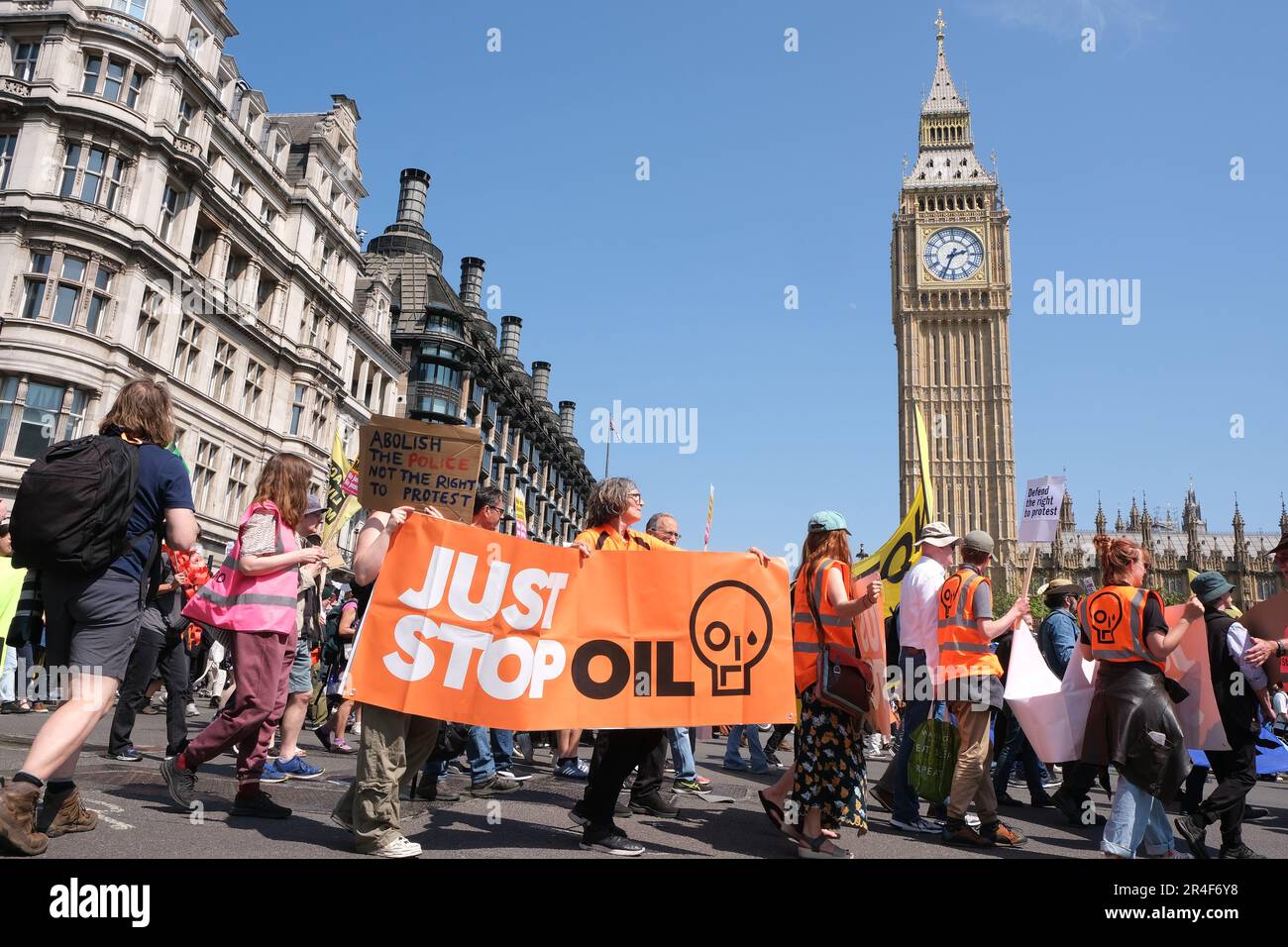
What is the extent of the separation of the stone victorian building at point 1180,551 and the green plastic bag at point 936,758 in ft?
320

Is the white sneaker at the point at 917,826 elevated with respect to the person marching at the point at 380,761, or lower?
lower

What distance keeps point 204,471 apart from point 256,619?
27895 millimetres

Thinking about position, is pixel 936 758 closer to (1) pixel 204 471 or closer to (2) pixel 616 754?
(2) pixel 616 754

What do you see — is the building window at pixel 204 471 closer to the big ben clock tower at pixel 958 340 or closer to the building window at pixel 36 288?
the building window at pixel 36 288

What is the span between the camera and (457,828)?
5473mm

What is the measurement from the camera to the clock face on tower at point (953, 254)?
3664 inches

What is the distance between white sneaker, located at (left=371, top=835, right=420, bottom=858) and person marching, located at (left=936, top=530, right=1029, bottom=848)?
3.75 metres

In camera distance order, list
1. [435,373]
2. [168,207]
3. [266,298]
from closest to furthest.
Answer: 1. [168,207]
2. [266,298]
3. [435,373]

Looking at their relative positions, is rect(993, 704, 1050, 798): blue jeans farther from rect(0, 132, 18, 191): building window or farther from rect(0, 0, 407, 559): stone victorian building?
rect(0, 132, 18, 191): building window

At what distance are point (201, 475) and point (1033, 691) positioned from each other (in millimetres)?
29366

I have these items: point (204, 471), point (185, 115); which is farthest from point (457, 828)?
point (185, 115)

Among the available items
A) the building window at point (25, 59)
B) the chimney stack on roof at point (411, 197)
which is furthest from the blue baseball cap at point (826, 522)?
the chimney stack on roof at point (411, 197)
